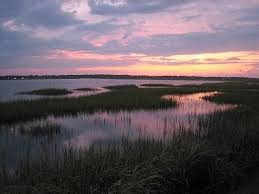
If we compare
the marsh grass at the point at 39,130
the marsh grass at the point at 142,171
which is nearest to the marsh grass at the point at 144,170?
the marsh grass at the point at 142,171

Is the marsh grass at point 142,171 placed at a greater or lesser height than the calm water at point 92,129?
greater

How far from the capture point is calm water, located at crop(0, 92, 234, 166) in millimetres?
11357

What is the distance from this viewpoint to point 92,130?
49.8 feet

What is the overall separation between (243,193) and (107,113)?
47.4 feet

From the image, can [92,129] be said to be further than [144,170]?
Yes

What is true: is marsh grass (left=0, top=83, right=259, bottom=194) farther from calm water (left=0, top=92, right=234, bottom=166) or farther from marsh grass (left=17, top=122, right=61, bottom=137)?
marsh grass (left=17, top=122, right=61, bottom=137)

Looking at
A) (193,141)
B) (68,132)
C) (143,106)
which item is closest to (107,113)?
(143,106)

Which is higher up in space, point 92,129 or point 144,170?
point 144,170

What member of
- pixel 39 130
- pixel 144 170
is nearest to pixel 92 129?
pixel 39 130

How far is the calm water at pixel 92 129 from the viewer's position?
11.4 m

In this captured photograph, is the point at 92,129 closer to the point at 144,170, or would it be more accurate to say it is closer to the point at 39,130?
the point at 39,130

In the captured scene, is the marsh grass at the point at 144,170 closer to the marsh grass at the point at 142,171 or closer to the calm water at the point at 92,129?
the marsh grass at the point at 142,171

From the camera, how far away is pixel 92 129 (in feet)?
50.6

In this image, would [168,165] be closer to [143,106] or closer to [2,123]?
[2,123]
